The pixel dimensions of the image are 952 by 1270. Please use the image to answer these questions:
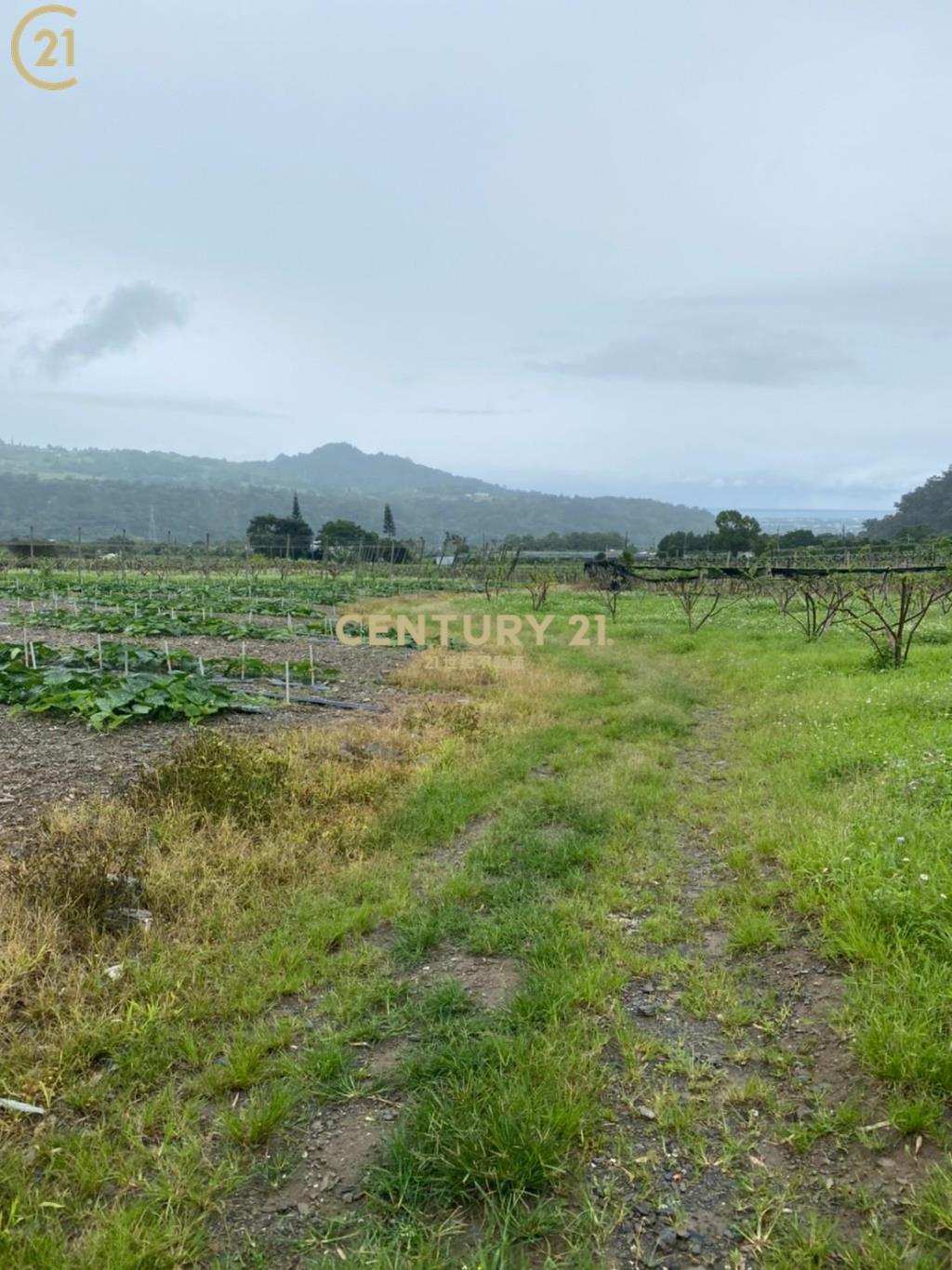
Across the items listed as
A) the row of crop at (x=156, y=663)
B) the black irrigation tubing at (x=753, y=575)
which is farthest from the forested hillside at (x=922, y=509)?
the row of crop at (x=156, y=663)

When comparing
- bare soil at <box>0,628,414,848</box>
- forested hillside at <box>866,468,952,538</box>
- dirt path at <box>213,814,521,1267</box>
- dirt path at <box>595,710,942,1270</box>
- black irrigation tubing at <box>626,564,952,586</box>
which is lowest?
dirt path at <box>213,814,521,1267</box>

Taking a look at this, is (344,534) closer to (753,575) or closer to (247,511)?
(753,575)

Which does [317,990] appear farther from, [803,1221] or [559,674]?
[559,674]

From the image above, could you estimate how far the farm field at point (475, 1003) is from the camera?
178 centimetres

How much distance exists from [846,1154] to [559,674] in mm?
7691

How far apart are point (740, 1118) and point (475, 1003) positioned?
1049 millimetres

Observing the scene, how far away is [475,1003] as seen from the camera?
8.75 feet

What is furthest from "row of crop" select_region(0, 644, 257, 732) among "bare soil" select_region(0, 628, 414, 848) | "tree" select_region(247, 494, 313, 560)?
"tree" select_region(247, 494, 313, 560)

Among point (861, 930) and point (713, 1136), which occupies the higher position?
point (861, 930)

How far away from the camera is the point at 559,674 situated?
376 inches

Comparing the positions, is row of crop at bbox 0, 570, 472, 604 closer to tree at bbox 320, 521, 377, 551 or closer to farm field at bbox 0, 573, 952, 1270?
farm field at bbox 0, 573, 952, 1270

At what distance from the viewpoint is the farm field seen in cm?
178

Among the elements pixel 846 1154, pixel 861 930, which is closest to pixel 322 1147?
pixel 846 1154

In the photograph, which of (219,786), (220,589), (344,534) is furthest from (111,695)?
(344,534)
